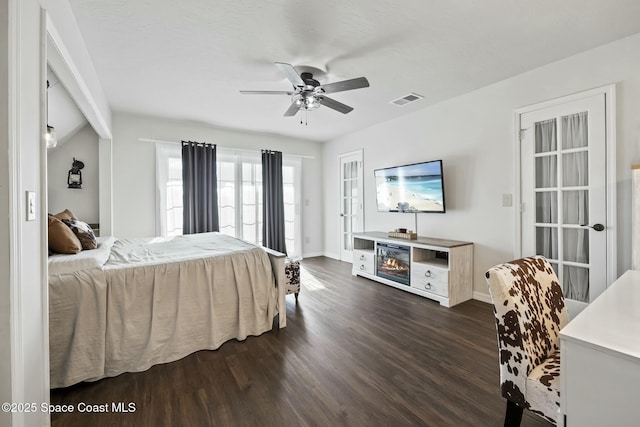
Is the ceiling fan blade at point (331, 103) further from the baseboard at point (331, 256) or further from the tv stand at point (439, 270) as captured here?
the baseboard at point (331, 256)

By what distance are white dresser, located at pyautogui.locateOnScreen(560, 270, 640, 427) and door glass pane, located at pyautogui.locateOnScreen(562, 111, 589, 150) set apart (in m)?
2.33

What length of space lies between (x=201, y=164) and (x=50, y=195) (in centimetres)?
193

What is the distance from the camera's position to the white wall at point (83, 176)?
3.58 metres

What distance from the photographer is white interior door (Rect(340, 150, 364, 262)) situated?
16.9 feet

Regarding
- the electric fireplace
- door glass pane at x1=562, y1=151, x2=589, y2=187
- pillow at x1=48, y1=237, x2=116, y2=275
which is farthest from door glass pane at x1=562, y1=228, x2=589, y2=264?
pillow at x1=48, y1=237, x2=116, y2=275

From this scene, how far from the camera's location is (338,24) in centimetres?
204

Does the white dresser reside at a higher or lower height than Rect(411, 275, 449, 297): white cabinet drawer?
higher

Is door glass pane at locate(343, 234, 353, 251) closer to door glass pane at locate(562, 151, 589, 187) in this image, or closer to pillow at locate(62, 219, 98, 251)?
door glass pane at locate(562, 151, 589, 187)

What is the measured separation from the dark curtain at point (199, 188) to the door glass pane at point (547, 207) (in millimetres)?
4464

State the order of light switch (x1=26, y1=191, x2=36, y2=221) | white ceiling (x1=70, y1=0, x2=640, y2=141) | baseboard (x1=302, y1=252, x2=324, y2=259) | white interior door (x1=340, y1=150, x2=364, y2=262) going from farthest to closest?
baseboard (x1=302, y1=252, x2=324, y2=259), white interior door (x1=340, y1=150, x2=364, y2=262), white ceiling (x1=70, y1=0, x2=640, y2=141), light switch (x1=26, y1=191, x2=36, y2=221)

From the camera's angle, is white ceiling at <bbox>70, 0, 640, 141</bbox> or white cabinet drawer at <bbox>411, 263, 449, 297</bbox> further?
white cabinet drawer at <bbox>411, 263, 449, 297</bbox>

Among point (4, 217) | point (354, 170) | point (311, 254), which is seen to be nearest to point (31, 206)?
point (4, 217)

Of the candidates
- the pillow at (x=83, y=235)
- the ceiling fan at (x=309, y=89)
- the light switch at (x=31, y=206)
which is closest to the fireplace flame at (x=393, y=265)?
the ceiling fan at (x=309, y=89)

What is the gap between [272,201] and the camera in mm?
5246
